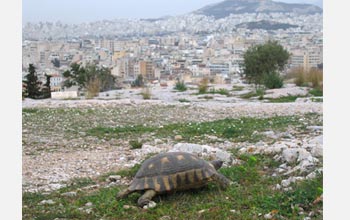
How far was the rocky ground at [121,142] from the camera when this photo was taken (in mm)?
7102

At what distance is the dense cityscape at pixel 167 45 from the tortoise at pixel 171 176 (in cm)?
3448

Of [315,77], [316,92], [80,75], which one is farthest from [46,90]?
[316,92]

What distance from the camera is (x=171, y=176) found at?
5.64m

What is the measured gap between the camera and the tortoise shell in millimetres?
5598

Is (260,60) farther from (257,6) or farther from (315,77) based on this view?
(257,6)

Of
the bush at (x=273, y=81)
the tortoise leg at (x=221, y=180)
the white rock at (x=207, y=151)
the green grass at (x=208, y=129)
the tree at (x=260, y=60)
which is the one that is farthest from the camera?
the tree at (x=260, y=60)

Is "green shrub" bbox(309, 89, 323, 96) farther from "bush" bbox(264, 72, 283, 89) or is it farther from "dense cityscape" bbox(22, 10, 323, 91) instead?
"dense cityscape" bbox(22, 10, 323, 91)

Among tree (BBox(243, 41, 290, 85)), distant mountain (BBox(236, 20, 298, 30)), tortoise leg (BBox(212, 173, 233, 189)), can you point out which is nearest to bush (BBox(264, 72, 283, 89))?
tree (BBox(243, 41, 290, 85))

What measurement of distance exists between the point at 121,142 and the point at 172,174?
492cm

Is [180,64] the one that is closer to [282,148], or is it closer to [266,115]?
[266,115]

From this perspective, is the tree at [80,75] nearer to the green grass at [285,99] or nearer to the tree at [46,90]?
the tree at [46,90]

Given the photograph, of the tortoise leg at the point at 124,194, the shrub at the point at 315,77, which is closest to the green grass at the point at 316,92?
the shrub at the point at 315,77

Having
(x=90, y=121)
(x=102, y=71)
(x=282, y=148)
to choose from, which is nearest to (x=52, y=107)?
(x=90, y=121)

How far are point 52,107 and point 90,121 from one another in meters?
4.28
